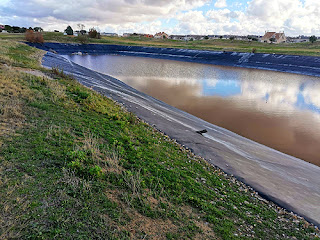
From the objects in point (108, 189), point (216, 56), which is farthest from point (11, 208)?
point (216, 56)

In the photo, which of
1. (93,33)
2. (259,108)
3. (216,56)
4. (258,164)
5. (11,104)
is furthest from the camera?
(93,33)

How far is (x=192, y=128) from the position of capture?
19.8 metres

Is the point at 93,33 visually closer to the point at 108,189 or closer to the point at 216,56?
the point at 216,56

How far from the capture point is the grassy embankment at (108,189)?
6.18 metres

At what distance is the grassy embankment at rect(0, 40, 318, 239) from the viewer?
6184 millimetres

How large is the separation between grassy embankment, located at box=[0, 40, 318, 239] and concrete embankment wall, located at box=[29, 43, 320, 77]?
72.2m

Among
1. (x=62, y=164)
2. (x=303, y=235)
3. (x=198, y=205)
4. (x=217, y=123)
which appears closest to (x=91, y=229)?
(x=62, y=164)

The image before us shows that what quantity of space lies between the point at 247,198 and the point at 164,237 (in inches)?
237

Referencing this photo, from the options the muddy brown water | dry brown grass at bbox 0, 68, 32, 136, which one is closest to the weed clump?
the muddy brown water

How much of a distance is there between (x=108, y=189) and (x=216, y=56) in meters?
94.5

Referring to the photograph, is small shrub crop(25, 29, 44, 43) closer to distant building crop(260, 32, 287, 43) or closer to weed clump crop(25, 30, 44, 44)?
weed clump crop(25, 30, 44, 44)

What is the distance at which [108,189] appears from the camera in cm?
790

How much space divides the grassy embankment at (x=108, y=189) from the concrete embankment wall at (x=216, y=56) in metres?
72.2

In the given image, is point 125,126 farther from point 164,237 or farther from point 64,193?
point 164,237
